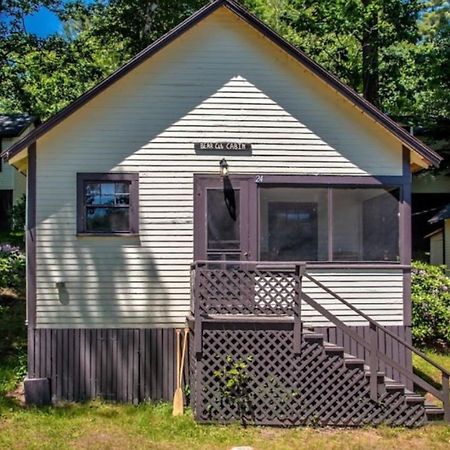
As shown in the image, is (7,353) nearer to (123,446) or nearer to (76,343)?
(76,343)

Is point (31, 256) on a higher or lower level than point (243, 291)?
higher

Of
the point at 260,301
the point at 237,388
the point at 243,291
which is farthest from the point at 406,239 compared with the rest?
the point at 237,388

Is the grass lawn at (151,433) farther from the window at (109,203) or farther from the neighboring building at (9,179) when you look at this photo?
the neighboring building at (9,179)

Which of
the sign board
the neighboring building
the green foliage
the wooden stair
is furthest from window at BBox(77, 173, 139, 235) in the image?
the neighboring building

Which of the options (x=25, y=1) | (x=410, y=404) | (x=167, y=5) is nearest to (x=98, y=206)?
(x=410, y=404)

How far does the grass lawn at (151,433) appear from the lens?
7504 millimetres

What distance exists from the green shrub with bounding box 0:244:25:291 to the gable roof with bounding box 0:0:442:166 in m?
5.78

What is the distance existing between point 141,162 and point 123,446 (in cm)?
441

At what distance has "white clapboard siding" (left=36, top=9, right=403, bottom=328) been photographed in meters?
9.41

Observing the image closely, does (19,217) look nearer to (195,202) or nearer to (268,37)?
(195,202)

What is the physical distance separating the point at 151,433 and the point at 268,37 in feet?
20.9

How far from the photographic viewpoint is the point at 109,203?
9.49 m

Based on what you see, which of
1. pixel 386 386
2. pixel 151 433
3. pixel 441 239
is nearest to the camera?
pixel 151 433

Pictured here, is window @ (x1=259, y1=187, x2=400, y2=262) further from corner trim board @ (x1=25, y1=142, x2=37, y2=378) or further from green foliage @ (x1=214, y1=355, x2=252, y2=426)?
corner trim board @ (x1=25, y1=142, x2=37, y2=378)
